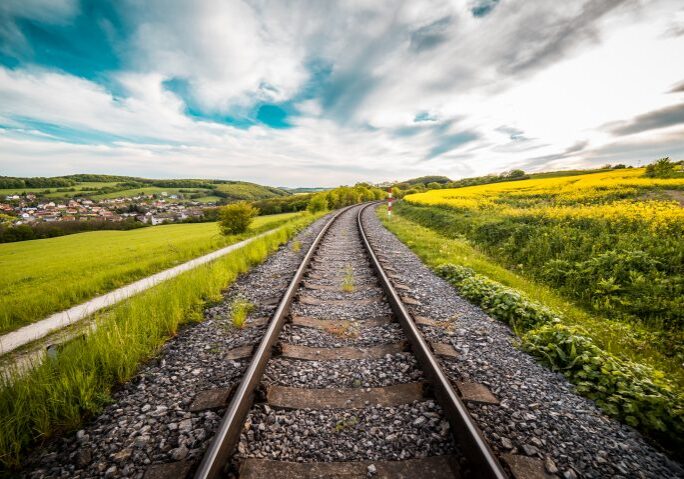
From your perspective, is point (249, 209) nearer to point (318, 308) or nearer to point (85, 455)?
point (318, 308)

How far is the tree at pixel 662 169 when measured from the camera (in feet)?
56.3

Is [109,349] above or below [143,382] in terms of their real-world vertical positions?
above

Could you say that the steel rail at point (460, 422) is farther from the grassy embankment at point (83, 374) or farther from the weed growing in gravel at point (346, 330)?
the grassy embankment at point (83, 374)

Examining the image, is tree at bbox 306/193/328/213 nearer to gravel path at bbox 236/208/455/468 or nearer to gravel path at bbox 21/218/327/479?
gravel path at bbox 236/208/455/468

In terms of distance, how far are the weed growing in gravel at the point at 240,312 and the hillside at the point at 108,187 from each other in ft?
264

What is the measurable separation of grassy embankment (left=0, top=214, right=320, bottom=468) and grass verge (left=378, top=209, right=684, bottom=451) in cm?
486

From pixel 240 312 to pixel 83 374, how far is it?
1858 mm

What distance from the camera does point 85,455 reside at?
2178 millimetres

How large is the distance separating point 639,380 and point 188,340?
17.5 ft

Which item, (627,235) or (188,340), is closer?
(188,340)

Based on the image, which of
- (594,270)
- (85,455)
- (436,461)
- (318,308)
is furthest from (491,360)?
(594,270)

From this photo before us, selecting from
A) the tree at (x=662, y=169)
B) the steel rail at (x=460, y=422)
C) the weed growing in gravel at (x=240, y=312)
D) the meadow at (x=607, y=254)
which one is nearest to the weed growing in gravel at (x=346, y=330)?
the steel rail at (x=460, y=422)

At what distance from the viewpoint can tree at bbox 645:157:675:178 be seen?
56.3 feet

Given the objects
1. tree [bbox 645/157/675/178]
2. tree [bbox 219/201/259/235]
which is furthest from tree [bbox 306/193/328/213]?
tree [bbox 645/157/675/178]
